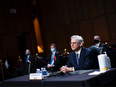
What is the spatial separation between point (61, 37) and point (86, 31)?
1.80m

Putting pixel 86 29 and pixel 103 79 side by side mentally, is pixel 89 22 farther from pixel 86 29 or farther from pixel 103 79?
pixel 103 79

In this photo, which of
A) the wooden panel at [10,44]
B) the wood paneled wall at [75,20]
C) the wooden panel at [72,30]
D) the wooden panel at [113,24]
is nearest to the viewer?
the wooden panel at [113,24]

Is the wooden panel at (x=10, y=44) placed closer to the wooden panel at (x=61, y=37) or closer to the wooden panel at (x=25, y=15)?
the wooden panel at (x=25, y=15)

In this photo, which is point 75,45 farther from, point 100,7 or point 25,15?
point 25,15

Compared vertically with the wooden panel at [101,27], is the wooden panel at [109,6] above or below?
above

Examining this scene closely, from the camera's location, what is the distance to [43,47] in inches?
456

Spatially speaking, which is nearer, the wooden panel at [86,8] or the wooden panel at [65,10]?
the wooden panel at [86,8]

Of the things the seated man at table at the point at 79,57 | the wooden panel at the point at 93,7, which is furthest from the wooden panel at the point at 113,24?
the seated man at table at the point at 79,57

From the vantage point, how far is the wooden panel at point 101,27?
28.3 feet

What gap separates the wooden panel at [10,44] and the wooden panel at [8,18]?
400 millimetres

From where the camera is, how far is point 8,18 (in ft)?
35.0

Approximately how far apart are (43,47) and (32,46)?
71cm

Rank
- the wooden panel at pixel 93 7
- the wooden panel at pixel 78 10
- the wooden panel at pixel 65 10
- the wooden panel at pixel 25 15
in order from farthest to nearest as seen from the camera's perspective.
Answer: the wooden panel at pixel 25 15 < the wooden panel at pixel 65 10 < the wooden panel at pixel 78 10 < the wooden panel at pixel 93 7

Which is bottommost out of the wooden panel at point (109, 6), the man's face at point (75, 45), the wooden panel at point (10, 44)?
the man's face at point (75, 45)
